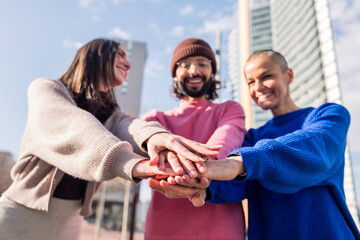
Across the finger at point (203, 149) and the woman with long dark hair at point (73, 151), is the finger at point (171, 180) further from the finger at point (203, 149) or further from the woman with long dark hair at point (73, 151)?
the finger at point (203, 149)

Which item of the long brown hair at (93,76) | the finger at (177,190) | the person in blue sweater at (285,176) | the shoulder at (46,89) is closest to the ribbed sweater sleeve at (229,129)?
the person in blue sweater at (285,176)

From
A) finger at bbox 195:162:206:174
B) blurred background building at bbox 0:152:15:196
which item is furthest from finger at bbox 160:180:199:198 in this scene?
blurred background building at bbox 0:152:15:196

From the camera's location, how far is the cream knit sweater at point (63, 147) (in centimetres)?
95

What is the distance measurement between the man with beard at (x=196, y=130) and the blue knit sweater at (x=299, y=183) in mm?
126

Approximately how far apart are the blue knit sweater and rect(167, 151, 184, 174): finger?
0.24 m

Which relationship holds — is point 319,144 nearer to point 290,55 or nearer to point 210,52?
point 210,52

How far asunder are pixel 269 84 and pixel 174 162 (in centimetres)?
87

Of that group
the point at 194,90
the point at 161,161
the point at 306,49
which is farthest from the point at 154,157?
the point at 306,49

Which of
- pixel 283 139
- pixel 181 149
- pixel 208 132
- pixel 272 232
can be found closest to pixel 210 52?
pixel 208 132

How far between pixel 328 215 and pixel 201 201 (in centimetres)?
58

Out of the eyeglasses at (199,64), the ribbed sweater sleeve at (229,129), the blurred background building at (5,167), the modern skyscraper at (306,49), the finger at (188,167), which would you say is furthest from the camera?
the blurred background building at (5,167)

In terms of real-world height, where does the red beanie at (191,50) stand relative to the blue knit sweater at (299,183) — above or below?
above

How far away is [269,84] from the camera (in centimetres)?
147

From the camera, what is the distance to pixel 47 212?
1.19 meters
